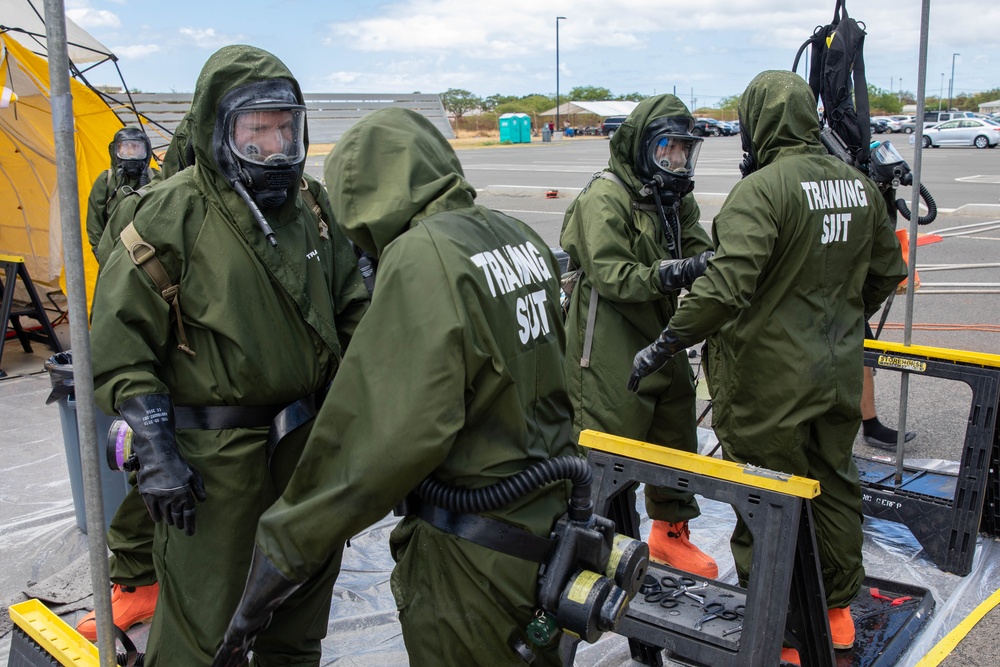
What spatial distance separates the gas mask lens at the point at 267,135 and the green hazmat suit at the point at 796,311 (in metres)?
1.45

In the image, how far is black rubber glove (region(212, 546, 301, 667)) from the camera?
5.90 ft

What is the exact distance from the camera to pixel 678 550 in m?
3.96

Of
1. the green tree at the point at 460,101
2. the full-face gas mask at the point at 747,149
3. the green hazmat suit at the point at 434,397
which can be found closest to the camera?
the green hazmat suit at the point at 434,397

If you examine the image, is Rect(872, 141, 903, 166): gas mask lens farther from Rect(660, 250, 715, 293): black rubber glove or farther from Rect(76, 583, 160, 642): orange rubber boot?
Rect(76, 583, 160, 642): orange rubber boot

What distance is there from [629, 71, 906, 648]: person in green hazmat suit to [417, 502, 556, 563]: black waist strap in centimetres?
142

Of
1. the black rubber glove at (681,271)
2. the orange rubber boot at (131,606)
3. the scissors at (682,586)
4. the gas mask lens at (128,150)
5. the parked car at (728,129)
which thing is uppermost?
the parked car at (728,129)

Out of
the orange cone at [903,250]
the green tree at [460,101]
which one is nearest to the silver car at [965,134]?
the orange cone at [903,250]

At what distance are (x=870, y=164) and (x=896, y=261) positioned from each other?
5.41 feet

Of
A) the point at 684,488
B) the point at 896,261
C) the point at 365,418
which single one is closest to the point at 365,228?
the point at 365,418

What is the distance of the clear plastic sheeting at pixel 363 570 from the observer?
135 inches

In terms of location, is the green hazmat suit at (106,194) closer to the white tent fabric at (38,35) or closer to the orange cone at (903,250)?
the white tent fabric at (38,35)

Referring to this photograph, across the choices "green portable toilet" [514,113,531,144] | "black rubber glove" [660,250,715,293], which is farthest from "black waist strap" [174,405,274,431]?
"green portable toilet" [514,113,531,144]

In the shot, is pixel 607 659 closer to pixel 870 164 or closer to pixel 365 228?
pixel 365 228

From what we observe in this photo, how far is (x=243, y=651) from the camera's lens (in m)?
1.89
